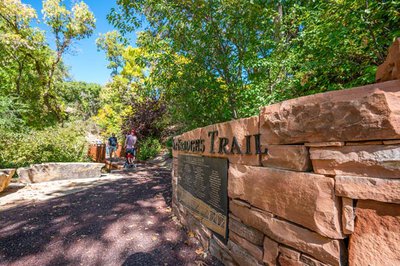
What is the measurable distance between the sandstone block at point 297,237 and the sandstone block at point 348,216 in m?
0.10

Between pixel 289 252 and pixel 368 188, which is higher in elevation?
pixel 368 188

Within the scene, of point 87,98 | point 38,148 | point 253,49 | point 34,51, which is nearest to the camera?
→ point 253,49

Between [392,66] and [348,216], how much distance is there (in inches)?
A: 33.7

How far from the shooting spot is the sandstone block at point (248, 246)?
171 centimetres

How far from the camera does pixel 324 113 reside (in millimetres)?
1232

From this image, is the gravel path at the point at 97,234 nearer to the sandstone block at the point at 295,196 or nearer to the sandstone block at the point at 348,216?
the sandstone block at the point at 295,196

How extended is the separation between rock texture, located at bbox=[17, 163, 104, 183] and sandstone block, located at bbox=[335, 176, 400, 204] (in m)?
7.51

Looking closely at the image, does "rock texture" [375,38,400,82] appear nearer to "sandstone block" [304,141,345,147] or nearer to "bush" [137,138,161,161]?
"sandstone block" [304,141,345,147]

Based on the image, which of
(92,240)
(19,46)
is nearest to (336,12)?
(92,240)

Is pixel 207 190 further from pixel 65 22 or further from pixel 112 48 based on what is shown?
pixel 112 48

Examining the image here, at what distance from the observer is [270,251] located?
1.60m

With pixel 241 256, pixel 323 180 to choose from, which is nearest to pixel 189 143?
pixel 241 256

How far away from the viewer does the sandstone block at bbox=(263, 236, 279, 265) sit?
156 centimetres

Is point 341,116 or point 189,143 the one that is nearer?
point 341,116
